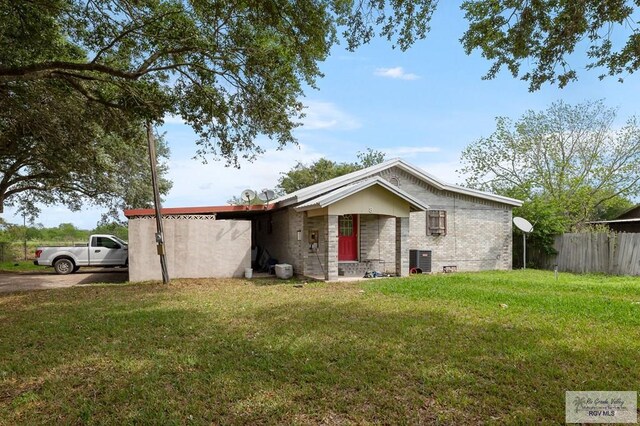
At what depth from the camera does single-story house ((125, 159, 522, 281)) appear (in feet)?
42.2

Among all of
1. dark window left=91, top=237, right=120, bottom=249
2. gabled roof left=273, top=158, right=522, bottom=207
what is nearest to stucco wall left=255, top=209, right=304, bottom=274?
gabled roof left=273, top=158, right=522, bottom=207

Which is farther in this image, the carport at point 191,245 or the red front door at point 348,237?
the red front door at point 348,237

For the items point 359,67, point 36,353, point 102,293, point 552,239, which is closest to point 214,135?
point 359,67

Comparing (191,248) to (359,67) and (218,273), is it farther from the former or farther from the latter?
(359,67)

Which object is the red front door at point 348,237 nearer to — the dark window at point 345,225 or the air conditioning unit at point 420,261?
the dark window at point 345,225

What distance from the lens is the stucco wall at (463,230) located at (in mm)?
16156

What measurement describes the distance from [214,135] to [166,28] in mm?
2630

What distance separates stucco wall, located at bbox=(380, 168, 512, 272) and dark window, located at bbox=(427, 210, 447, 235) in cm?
16

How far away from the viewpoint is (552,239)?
1738cm

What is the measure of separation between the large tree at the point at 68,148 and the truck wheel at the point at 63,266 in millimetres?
3768

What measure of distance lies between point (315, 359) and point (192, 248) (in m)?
9.74

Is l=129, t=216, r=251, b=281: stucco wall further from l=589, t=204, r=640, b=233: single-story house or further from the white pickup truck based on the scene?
l=589, t=204, r=640, b=233: single-story house

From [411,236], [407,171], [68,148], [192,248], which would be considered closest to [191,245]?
[192,248]

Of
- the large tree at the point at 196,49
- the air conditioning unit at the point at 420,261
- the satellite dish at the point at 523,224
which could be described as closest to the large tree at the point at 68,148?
the large tree at the point at 196,49
